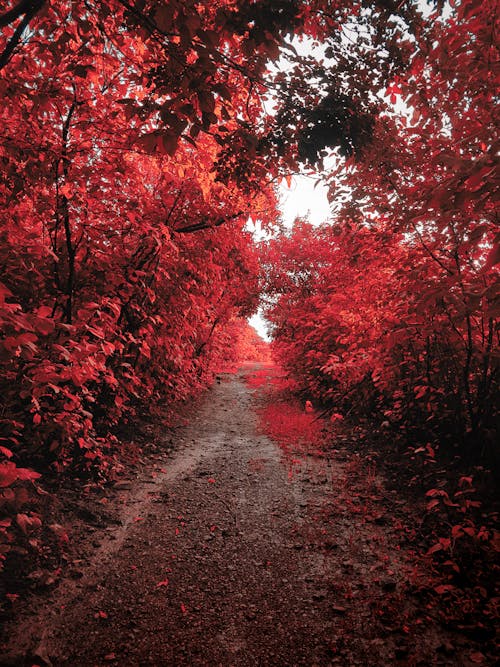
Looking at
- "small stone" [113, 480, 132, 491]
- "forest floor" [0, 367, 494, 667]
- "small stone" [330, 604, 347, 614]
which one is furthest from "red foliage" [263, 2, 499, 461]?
"small stone" [113, 480, 132, 491]

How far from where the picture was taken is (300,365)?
13.7 meters

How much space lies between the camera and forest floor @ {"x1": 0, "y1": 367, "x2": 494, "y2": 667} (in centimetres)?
310

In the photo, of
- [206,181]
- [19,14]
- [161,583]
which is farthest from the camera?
[206,181]

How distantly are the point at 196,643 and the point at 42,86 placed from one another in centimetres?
508

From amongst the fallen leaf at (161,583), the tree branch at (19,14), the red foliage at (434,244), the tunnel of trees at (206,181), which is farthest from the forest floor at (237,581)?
the tree branch at (19,14)

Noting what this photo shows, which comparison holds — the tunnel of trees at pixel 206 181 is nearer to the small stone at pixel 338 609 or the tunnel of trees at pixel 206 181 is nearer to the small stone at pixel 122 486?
the small stone at pixel 122 486

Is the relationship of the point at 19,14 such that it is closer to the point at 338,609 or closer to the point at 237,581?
the point at 237,581

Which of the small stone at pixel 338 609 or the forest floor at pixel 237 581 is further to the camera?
the small stone at pixel 338 609

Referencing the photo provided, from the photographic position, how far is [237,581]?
4.01 m

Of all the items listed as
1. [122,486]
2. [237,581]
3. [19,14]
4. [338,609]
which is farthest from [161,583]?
[19,14]

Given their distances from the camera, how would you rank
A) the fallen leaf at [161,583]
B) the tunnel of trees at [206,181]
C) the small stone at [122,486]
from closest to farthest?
1. the tunnel of trees at [206,181]
2. the fallen leaf at [161,583]
3. the small stone at [122,486]

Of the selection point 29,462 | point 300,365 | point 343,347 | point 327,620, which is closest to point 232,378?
point 300,365

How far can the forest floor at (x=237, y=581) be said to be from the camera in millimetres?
3098

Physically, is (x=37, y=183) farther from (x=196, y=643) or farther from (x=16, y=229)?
(x=196, y=643)
